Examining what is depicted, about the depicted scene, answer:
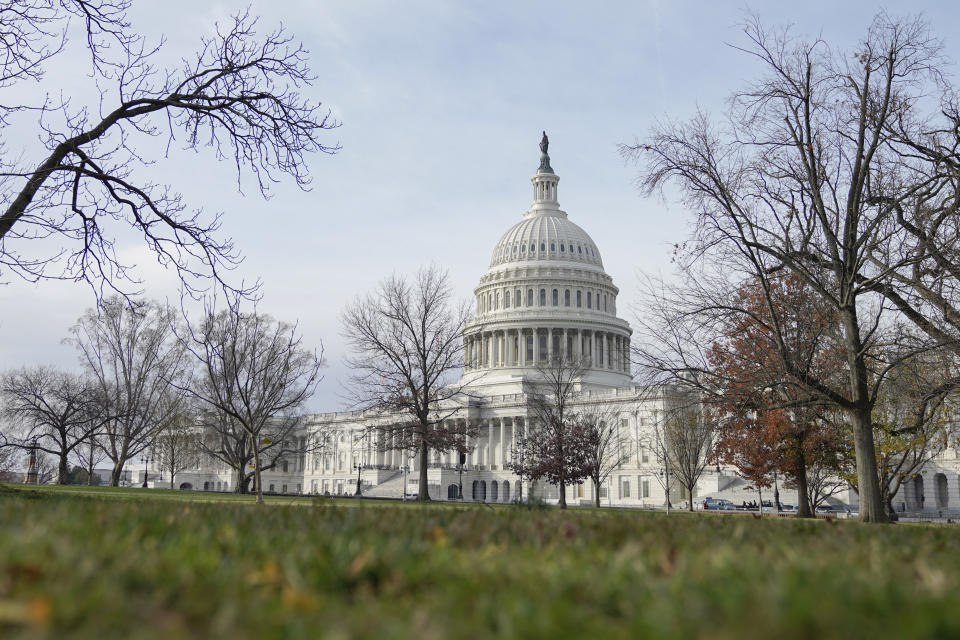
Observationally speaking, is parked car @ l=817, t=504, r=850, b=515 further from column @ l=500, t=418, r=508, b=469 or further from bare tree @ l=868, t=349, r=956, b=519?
column @ l=500, t=418, r=508, b=469

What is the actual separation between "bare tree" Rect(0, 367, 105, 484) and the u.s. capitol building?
105 ft

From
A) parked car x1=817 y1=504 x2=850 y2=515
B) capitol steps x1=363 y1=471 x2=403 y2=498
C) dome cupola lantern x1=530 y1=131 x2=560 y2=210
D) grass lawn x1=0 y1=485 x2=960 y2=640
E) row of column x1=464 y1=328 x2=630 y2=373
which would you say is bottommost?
parked car x1=817 y1=504 x2=850 y2=515

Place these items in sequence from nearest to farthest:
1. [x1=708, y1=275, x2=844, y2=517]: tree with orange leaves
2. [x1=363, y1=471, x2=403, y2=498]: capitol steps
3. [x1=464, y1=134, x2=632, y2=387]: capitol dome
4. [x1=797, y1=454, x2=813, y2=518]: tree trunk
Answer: [x1=708, y1=275, x2=844, y2=517]: tree with orange leaves
[x1=797, y1=454, x2=813, y2=518]: tree trunk
[x1=363, y1=471, x2=403, y2=498]: capitol steps
[x1=464, y1=134, x2=632, y2=387]: capitol dome

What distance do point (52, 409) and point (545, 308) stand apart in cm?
7453

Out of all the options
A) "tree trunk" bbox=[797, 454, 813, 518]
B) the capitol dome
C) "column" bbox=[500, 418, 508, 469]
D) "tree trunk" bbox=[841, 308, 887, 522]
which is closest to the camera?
"tree trunk" bbox=[841, 308, 887, 522]

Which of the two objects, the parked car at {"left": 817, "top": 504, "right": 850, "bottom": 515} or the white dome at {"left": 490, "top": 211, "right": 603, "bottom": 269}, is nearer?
the parked car at {"left": 817, "top": 504, "right": 850, "bottom": 515}

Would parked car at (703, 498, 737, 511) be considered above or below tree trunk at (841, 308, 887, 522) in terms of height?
below

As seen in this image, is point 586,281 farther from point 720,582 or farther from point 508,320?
point 720,582

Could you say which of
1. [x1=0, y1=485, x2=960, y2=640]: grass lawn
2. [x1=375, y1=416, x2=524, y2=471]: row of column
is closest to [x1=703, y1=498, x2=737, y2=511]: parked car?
[x1=375, y1=416, x2=524, y2=471]: row of column

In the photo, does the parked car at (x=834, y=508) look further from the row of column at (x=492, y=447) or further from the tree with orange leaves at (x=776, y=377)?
the row of column at (x=492, y=447)

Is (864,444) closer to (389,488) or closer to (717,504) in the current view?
(717,504)

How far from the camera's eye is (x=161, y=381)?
218ft

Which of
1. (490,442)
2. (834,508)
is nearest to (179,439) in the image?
(490,442)

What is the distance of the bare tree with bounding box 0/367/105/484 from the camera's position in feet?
207
